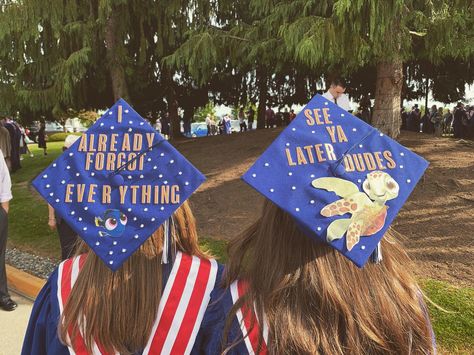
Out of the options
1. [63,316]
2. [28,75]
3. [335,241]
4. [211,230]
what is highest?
[28,75]

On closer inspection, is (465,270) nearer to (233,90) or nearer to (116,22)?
(116,22)

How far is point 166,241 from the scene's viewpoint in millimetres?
1494

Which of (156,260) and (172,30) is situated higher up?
(172,30)

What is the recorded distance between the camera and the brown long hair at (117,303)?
1372 mm

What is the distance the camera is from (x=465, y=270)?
3.95m

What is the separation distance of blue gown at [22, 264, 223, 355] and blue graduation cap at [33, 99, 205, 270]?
0.21m

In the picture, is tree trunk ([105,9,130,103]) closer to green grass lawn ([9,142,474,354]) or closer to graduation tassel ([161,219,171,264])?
green grass lawn ([9,142,474,354])

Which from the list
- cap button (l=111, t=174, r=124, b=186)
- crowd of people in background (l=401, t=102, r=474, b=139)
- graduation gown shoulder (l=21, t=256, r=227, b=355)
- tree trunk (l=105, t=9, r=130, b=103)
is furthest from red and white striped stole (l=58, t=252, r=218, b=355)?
crowd of people in background (l=401, t=102, r=474, b=139)

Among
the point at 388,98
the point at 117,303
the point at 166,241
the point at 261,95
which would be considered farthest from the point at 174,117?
the point at 117,303

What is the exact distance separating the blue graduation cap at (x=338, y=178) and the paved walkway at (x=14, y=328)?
3217 mm

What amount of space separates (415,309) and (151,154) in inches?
37.0

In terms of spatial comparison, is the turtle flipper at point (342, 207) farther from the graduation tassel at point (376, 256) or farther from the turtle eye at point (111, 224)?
the turtle eye at point (111, 224)

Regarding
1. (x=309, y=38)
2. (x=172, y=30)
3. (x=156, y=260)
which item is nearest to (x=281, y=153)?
(x=156, y=260)

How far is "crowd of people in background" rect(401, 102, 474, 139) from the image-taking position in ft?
56.3
